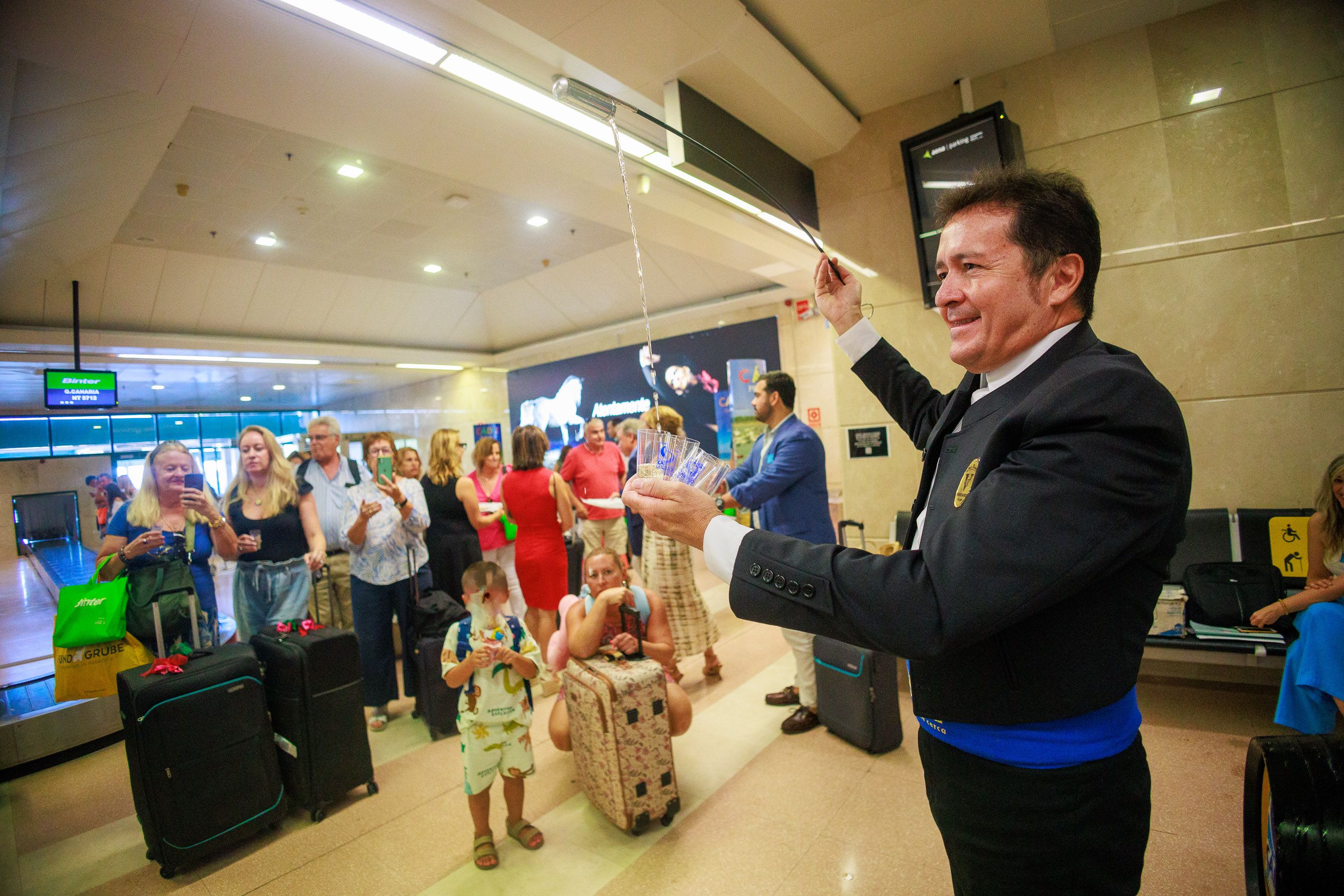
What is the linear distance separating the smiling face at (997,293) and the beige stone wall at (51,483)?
15.2 ft

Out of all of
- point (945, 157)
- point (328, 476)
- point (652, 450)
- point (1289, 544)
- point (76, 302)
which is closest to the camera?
point (652, 450)

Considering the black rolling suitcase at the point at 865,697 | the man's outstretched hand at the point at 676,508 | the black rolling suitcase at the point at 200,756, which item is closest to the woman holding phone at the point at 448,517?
the black rolling suitcase at the point at 200,756

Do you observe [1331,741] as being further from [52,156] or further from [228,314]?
[228,314]

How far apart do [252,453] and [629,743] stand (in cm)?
280

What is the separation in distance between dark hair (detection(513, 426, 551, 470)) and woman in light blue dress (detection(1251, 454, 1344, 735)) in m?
4.00

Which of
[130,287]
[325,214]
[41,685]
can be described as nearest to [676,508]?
[41,685]

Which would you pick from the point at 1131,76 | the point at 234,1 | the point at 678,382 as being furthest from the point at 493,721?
the point at 678,382

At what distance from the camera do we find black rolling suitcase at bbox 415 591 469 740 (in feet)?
11.9

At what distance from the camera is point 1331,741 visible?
3.72 feet

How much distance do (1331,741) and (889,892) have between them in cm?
156

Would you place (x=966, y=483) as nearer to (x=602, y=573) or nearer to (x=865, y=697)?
(x=602, y=573)

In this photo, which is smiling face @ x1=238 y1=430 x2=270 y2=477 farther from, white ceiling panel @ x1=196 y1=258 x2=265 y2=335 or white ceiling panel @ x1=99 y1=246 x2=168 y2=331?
white ceiling panel @ x1=196 y1=258 x2=265 y2=335

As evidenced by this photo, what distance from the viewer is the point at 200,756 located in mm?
2631

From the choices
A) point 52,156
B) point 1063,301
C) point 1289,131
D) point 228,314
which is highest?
point 228,314
